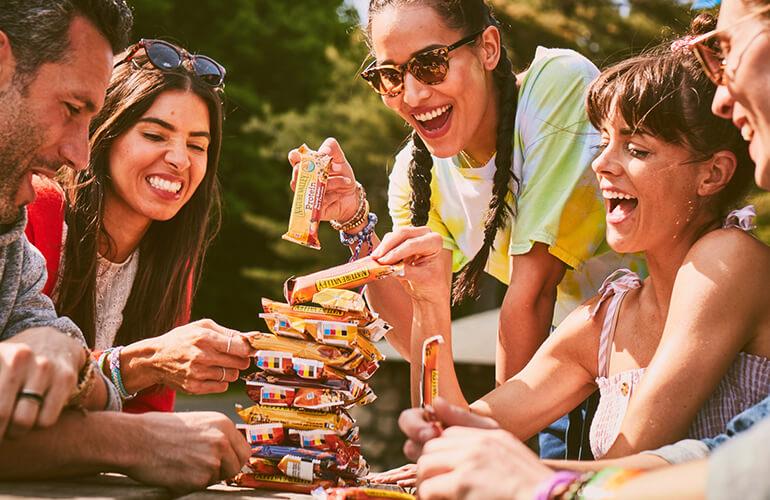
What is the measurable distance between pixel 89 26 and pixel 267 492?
4.98ft

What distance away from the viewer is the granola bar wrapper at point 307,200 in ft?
10.0

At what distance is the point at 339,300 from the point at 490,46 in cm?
150

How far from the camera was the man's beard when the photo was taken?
2648 mm

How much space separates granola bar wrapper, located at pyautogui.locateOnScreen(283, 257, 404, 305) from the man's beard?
81 centimetres

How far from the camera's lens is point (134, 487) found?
7.49 ft

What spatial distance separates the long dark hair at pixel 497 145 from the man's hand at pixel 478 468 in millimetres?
1739

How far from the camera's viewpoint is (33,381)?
201cm

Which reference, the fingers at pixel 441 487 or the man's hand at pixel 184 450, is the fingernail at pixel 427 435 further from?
the man's hand at pixel 184 450

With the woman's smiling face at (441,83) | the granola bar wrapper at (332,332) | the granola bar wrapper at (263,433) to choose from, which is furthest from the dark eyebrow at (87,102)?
the woman's smiling face at (441,83)

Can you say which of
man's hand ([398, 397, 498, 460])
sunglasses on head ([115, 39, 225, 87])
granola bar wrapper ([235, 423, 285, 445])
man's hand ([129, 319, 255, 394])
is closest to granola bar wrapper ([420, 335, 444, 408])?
man's hand ([398, 397, 498, 460])

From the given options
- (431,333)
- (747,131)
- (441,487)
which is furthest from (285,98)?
(441,487)

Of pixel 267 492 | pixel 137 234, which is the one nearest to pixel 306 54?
pixel 137 234

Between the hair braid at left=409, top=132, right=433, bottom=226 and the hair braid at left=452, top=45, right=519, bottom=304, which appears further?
the hair braid at left=409, top=132, right=433, bottom=226

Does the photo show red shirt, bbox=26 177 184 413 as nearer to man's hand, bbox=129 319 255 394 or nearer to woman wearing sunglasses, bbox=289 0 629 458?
man's hand, bbox=129 319 255 394
